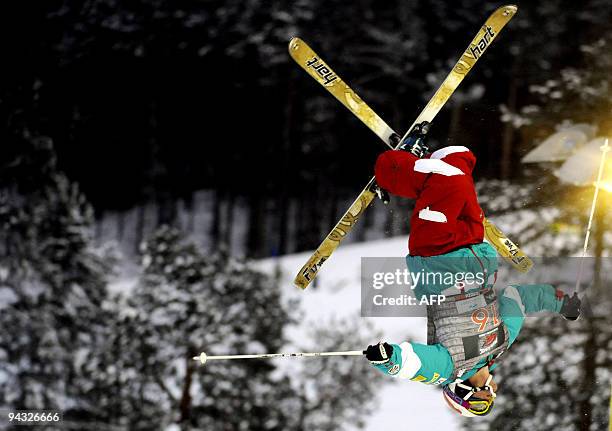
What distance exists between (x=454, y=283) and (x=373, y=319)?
6659mm

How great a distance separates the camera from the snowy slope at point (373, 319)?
28.5 feet

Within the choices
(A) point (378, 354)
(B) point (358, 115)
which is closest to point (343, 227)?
(B) point (358, 115)

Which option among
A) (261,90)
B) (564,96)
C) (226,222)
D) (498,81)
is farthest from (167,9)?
(564,96)

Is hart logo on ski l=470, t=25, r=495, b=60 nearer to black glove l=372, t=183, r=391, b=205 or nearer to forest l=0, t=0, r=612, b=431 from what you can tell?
black glove l=372, t=183, r=391, b=205

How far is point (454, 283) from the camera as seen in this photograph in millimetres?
2980

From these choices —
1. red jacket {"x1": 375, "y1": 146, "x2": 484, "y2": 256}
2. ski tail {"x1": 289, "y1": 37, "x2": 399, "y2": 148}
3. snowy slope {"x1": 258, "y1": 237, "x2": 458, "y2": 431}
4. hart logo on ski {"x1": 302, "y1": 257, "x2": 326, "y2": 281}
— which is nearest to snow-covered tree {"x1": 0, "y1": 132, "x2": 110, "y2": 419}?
snowy slope {"x1": 258, "y1": 237, "x2": 458, "y2": 431}

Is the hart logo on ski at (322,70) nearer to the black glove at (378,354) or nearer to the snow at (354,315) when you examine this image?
the black glove at (378,354)

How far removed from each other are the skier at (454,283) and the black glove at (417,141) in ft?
0.41

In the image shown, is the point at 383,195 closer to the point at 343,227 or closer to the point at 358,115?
the point at 343,227

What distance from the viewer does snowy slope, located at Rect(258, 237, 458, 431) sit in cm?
869

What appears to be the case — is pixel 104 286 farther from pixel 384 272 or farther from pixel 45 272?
pixel 384 272

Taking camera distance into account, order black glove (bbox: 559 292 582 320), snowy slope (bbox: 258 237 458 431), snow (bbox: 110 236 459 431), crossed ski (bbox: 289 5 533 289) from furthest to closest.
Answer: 1. snow (bbox: 110 236 459 431)
2. snowy slope (bbox: 258 237 458 431)
3. crossed ski (bbox: 289 5 533 289)
4. black glove (bbox: 559 292 582 320)

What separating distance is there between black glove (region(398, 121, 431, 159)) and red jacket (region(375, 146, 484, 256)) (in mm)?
159

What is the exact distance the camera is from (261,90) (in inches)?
414
